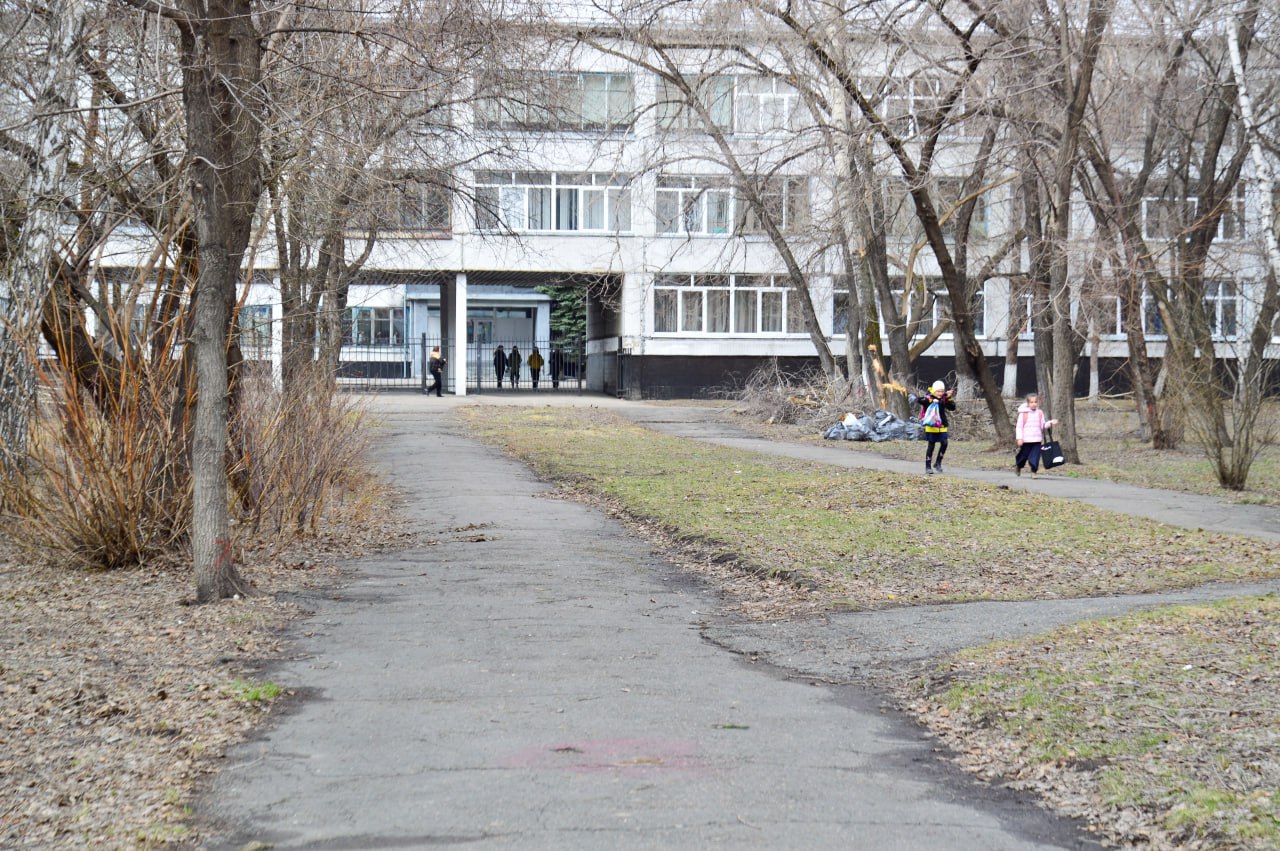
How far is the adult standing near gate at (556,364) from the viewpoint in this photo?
5446 cm

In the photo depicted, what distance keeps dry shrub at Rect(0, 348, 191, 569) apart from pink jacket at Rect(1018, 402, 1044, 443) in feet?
41.9

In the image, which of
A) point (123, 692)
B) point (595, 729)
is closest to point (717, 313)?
point (123, 692)

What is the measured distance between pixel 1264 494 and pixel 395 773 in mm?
15652

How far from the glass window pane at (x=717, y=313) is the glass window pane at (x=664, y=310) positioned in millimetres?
1221

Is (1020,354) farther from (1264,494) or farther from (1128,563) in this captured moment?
(1128,563)

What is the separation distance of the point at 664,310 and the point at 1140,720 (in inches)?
1613

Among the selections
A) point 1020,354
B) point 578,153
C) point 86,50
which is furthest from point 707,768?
point 1020,354

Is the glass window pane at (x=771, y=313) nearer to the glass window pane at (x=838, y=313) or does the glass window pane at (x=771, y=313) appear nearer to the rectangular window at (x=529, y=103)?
the glass window pane at (x=838, y=313)

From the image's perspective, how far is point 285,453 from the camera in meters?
13.0

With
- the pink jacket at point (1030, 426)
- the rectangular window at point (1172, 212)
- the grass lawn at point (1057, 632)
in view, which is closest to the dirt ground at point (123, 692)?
the grass lawn at point (1057, 632)

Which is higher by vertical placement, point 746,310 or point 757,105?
point 757,105

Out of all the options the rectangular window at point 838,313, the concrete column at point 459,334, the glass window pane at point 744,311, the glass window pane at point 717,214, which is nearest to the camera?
the glass window pane at point 717,214

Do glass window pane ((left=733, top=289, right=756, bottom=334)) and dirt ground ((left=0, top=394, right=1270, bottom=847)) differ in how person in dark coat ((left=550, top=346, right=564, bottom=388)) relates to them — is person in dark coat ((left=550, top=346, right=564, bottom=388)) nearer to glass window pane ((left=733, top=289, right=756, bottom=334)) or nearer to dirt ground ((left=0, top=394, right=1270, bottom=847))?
glass window pane ((left=733, top=289, right=756, bottom=334))

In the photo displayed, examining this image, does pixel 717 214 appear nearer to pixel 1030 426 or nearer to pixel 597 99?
pixel 597 99
